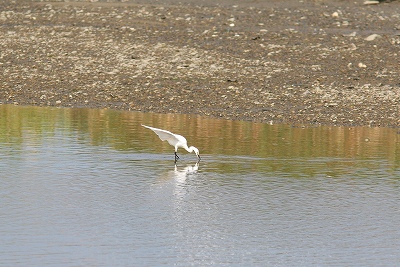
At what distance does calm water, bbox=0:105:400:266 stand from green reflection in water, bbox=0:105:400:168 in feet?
0.13

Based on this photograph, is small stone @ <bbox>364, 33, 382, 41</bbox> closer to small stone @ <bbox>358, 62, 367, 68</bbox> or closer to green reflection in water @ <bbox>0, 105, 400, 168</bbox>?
small stone @ <bbox>358, 62, 367, 68</bbox>

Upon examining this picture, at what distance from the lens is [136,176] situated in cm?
1576

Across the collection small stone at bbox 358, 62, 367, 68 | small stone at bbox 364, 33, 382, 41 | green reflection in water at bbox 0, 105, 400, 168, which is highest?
small stone at bbox 364, 33, 382, 41

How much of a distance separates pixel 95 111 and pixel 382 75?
7.53 metres

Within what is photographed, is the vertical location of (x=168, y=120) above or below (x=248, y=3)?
below

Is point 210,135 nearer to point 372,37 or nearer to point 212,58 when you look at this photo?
point 212,58

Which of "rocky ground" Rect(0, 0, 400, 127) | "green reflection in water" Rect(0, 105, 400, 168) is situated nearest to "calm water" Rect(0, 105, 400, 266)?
"green reflection in water" Rect(0, 105, 400, 168)

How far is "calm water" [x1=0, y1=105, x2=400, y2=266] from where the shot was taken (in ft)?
36.5

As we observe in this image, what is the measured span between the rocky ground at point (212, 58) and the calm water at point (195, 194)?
5.26 ft

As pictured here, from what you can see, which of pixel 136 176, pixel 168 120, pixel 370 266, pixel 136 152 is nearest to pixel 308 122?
pixel 168 120

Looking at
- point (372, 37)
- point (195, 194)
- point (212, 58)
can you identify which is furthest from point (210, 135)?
point (372, 37)

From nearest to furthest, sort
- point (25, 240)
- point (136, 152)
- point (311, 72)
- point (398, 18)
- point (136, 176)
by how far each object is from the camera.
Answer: point (25, 240), point (136, 176), point (136, 152), point (311, 72), point (398, 18)

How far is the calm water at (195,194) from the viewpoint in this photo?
36.5ft

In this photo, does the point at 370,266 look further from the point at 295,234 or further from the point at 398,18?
the point at 398,18
